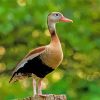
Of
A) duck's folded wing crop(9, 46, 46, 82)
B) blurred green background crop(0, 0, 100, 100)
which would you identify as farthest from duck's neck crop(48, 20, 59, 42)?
blurred green background crop(0, 0, 100, 100)

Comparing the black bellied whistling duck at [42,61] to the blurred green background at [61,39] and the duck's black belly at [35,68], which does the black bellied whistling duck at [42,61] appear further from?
the blurred green background at [61,39]

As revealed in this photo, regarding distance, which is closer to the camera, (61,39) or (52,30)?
(52,30)

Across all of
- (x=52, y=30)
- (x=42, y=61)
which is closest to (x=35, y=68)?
(x=42, y=61)

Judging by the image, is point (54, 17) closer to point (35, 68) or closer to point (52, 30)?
point (52, 30)

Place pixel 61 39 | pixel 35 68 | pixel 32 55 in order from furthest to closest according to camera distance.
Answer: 1. pixel 61 39
2. pixel 35 68
3. pixel 32 55

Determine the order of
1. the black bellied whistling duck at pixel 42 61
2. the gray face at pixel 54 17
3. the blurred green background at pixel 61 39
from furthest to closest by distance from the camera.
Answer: the blurred green background at pixel 61 39
the gray face at pixel 54 17
the black bellied whistling duck at pixel 42 61

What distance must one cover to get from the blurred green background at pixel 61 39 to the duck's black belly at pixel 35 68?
4075 millimetres

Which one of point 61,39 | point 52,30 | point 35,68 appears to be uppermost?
point 61,39

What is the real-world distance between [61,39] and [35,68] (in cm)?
475

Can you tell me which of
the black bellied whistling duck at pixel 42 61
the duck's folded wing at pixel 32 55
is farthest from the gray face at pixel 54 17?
the duck's folded wing at pixel 32 55

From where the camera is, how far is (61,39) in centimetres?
1034

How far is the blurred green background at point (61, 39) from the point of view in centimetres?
998

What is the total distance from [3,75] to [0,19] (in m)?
0.76

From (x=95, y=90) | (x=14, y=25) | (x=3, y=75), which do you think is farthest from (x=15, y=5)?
(x=95, y=90)
